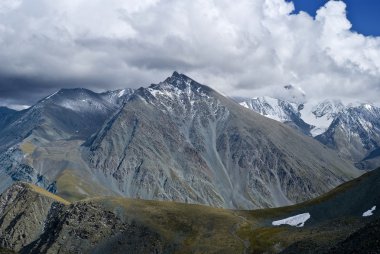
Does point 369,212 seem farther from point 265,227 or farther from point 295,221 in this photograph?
point 265,227

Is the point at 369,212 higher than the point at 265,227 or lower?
higher

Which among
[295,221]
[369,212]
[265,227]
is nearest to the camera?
[369,212]

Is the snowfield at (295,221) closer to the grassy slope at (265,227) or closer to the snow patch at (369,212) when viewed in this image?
the grassy slope at (265,227)

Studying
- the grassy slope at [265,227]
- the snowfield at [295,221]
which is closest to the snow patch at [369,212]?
the grassy slope at [265,227]

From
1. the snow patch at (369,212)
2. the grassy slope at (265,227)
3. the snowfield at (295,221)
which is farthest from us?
the snowfield at (295,221)

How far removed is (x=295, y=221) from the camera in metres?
187

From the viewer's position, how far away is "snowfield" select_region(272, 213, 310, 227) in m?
185

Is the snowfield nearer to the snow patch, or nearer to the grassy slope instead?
the grassy slope

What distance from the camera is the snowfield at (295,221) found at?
605ft

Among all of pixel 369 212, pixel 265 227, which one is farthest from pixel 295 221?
pixel 369 212

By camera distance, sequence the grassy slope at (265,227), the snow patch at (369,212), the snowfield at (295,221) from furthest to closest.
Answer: the snowfield at (295,221)
the snow patch at (369,212)
the grassy slope at (265,227)

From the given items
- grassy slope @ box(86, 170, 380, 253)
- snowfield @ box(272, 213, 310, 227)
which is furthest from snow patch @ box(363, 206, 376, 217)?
snowfield @ box(272, 213, 310, 227)

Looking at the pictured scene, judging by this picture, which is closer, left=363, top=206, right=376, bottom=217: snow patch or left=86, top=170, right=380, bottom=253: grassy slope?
left=86, top=170, right=380, bottom=253: grassy slope

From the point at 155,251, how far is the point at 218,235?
77.0ft
